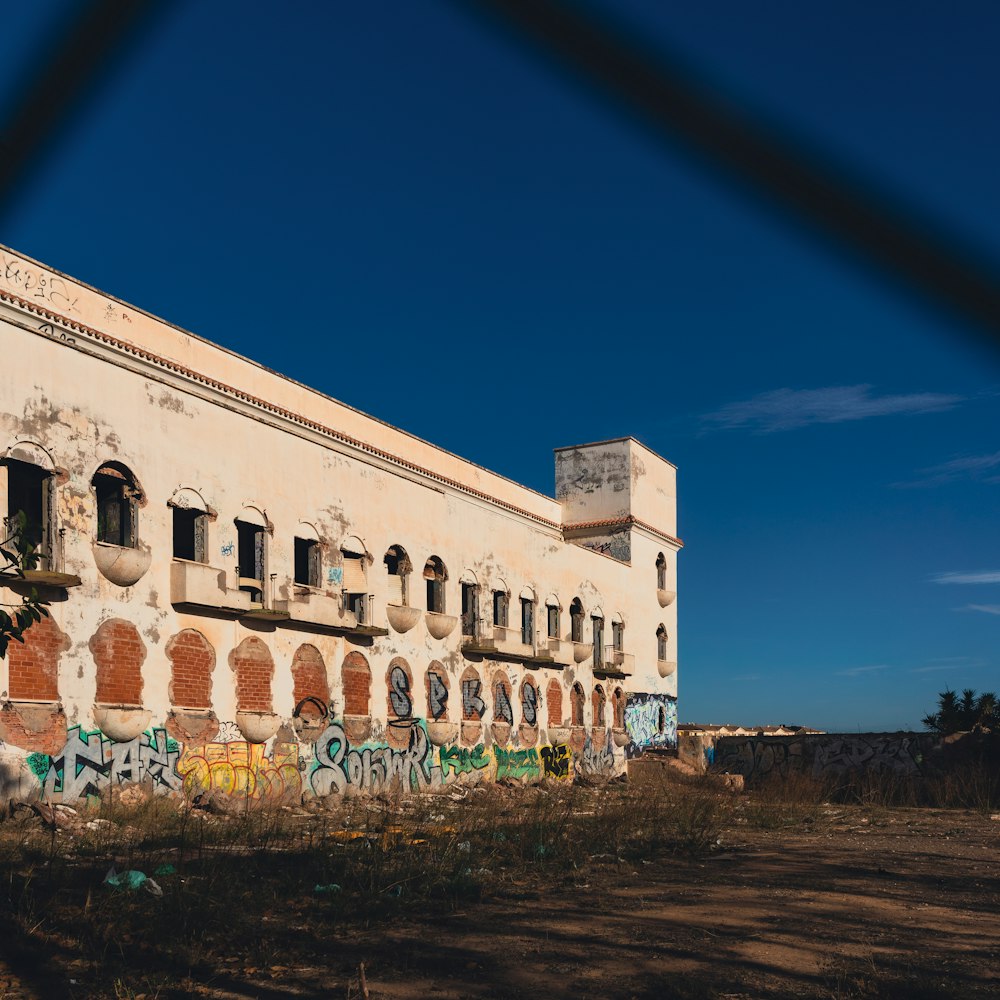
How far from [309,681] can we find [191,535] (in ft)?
13.1

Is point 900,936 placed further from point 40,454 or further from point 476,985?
point 40,454

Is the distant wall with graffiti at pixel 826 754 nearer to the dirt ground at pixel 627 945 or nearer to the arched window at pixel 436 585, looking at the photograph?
the arched window at pixel 436 585

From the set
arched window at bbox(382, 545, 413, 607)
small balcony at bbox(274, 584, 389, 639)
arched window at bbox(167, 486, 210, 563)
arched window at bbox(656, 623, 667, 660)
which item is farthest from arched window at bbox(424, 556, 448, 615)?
arched window at bbox(656, 623, 667, 660)

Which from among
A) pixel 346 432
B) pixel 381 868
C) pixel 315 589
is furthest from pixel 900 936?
pixel 346 432

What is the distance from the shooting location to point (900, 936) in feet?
26.6

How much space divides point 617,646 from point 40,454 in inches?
908

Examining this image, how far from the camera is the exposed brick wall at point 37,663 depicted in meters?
15.2

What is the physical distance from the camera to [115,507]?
1756 cm

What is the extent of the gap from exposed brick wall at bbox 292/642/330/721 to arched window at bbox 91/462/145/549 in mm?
4682

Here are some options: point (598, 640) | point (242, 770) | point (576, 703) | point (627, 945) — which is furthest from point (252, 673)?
point (598, 640)

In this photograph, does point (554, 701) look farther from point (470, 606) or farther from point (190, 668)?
point (190, 668)

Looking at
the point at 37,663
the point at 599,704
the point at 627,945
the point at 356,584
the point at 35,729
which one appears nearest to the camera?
the point at 627,945

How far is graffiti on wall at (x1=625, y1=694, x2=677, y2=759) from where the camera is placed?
35844mm

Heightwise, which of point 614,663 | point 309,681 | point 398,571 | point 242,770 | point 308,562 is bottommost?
point 242,770
